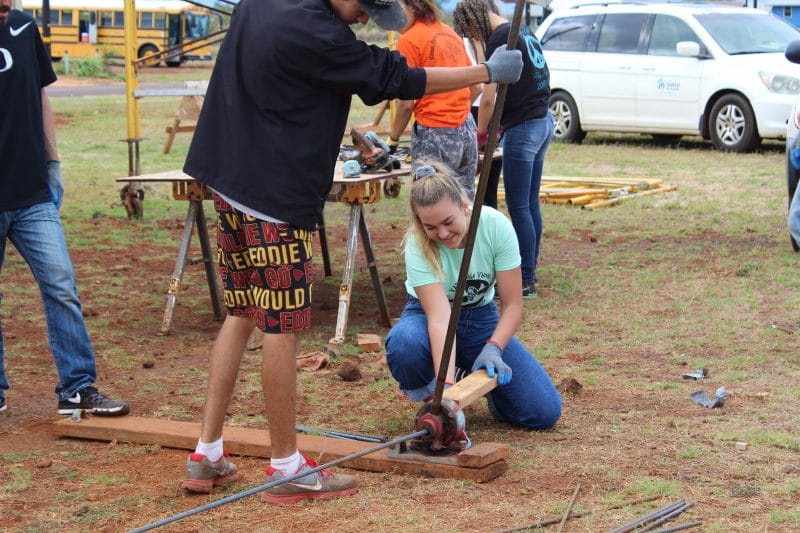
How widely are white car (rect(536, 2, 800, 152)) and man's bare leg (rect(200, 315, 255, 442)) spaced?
431 inches

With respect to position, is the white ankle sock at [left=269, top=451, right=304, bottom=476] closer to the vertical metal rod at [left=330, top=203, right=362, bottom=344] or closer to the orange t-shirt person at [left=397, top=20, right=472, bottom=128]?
the vertical metal rod at [left=330, top=203, right=362, bottom=344]

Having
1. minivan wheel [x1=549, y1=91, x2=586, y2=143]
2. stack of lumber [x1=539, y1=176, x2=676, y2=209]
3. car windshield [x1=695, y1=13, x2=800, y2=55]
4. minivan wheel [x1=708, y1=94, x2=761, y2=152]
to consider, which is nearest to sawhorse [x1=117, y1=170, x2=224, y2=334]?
stack of lumber [x1=539, y1=176, x2=676, y2=209]

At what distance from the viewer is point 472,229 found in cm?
393

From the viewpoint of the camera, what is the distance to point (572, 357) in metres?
5.89

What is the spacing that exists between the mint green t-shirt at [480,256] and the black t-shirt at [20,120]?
5.42 feet

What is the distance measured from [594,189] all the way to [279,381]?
8.19m

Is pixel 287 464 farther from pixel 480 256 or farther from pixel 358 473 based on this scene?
pixel 480 256

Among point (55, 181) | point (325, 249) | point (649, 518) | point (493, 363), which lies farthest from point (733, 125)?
point (649, 518)

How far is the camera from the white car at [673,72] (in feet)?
45.3

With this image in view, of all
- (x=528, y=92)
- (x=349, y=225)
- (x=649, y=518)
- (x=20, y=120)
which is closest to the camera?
Answer: (x=649, y=518)

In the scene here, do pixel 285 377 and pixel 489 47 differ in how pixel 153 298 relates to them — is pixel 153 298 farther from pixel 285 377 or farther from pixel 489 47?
pixel 285 377

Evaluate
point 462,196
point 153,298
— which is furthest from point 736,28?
point 462,196

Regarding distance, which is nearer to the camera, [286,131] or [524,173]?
[286,131]

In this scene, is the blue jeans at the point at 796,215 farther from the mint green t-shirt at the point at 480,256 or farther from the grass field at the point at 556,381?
the mint green t-shirt at the point at 480,256
